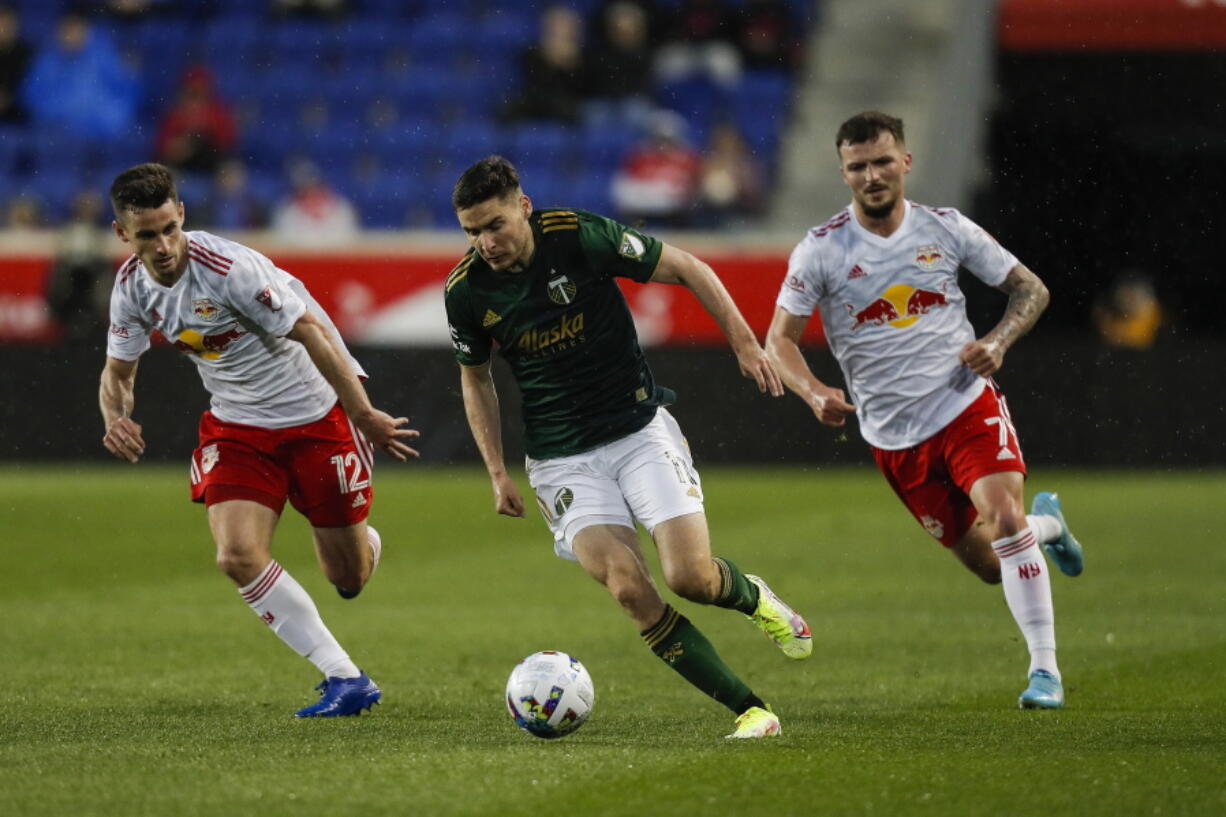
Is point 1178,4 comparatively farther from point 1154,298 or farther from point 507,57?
point 507,57

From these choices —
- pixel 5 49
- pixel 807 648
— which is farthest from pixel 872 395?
pixel 5 49

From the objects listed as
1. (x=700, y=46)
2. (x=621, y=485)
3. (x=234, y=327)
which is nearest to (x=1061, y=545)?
(x=621, y=485)

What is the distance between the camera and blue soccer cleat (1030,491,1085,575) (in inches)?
360

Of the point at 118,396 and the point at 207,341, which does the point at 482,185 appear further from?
the point at 118,396

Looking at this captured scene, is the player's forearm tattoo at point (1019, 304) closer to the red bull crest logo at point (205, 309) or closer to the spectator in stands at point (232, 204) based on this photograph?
the red bull crest logo at point (205, 309)

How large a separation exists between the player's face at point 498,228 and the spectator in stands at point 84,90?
17.1 m

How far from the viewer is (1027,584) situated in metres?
7.90

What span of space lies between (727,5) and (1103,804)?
62.3 feet

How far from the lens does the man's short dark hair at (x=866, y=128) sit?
7.87 meters

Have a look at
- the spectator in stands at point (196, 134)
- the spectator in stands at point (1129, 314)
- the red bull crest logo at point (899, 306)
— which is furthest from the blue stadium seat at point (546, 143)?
the red bull crest logo at point (899, 306)

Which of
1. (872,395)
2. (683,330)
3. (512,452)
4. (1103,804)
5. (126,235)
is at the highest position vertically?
(126,235)

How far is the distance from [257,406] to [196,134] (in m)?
14.9

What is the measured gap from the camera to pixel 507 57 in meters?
23.8

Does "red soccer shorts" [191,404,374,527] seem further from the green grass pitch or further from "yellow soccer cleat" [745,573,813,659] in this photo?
"yellow soccer cleat" [745,573,813,659]
